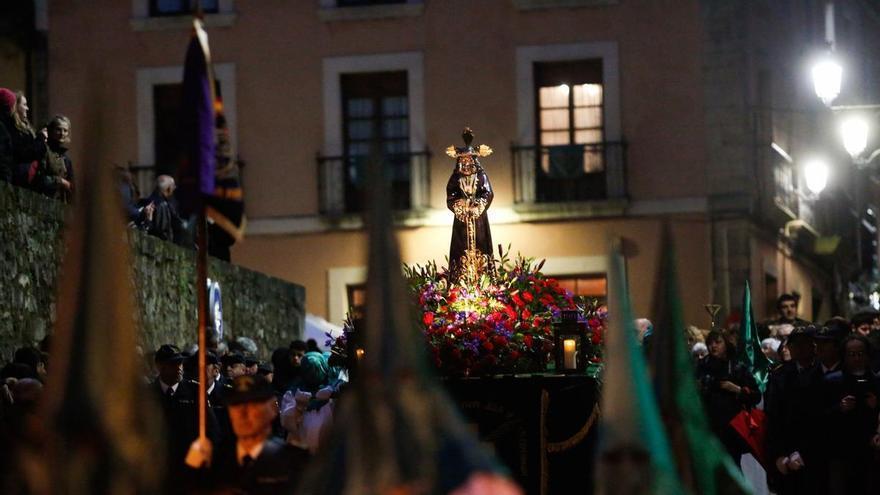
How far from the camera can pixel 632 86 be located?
1163 inches

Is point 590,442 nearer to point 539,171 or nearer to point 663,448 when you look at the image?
point 663,448

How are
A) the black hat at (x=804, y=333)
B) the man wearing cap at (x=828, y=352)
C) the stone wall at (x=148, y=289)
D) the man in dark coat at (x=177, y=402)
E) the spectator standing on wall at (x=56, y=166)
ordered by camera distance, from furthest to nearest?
1. the spectator standing on wall at (x=56, y=166)
2. the stone wall at (x=148, y=289)
3. the black hat at (x=804, y=333)
4. the man wearing cap at (x=828, y=352)
5. the man in dark coat at (x=177, y=402)

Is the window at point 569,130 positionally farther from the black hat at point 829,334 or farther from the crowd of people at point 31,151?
the crowd of people at point 31,151

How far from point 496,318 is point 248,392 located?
5495 millimetres

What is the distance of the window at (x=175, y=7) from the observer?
3070 cm

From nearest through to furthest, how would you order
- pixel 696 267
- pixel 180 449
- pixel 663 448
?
pixel 663 448
pixel 180 449
pixel 696 267

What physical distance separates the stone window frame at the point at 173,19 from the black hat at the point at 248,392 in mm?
21781

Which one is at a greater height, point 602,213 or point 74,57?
point 74,57

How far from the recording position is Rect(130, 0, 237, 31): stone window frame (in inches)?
1203

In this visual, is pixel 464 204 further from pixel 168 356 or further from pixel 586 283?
pixel 586 283

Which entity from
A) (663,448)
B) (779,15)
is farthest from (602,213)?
(663,448)

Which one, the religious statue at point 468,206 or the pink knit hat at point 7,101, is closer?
the religious statue at point 468,206

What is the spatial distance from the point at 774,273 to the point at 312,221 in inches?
303

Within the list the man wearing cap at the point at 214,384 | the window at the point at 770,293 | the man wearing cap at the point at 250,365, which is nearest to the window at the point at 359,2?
the window at the point at 770,293
